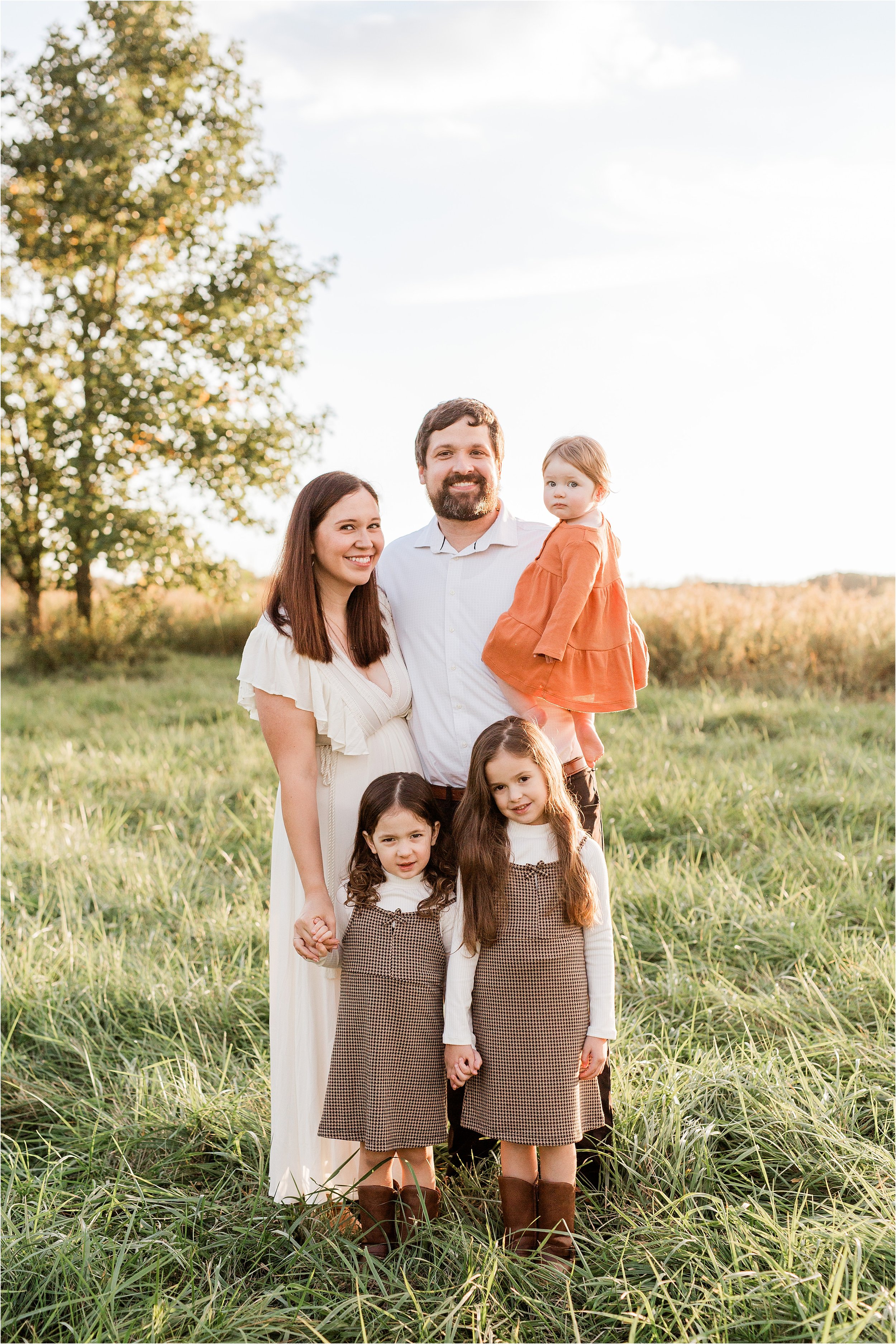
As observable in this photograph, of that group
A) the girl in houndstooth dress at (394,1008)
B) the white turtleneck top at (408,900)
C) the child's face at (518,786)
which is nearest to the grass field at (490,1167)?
the girl in houndstooth dress at (394,1008)

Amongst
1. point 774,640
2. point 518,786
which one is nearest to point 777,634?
point 774,640

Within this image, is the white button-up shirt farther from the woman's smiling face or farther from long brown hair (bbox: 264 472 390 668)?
A: the woman's smiling face

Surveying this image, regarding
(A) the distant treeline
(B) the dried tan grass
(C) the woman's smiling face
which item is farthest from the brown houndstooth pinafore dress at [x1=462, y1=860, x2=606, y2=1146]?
(B) the dried tan grass

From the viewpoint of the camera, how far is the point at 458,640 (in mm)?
2893

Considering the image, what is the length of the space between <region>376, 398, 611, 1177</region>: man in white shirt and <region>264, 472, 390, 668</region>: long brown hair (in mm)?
170

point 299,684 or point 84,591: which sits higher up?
point 84,591

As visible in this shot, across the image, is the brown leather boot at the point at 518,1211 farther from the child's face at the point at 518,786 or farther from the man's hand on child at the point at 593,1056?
the child's face at the point at 518,786

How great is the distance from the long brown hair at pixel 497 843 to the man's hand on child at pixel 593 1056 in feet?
1.00

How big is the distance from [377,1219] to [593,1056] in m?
0.75

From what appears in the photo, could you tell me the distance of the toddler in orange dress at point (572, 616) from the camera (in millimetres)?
2762

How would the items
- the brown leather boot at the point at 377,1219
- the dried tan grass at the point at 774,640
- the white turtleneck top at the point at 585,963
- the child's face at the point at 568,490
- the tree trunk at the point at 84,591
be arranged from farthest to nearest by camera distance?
the tree trunk at the point at 84,591 < the dried tan grass at the point at 774,640 < the child's face at the point at 568,490 < the brown leather boot at the point at 377,1219 < the white turtleneck top at the point at 585,963

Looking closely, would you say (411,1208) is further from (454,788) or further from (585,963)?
(454,788)

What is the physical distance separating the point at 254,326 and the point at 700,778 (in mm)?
9476

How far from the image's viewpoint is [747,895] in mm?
4633
